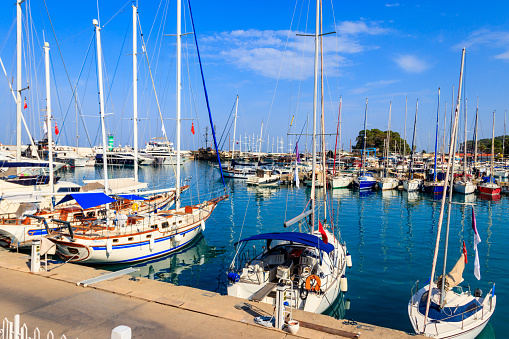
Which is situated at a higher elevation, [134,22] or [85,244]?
[134,22]

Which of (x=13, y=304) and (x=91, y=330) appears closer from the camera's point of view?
(x=91, y=330)

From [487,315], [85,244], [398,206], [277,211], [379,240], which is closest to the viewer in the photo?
[487,315]

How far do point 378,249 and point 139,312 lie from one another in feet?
59.4

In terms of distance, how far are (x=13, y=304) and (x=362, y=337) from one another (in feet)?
31.5

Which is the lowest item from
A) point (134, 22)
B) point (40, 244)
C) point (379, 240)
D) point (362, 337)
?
point (379, 240)

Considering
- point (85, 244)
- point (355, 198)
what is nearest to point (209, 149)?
point (355, 198)

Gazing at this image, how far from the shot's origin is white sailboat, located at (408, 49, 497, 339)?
10.5 meters

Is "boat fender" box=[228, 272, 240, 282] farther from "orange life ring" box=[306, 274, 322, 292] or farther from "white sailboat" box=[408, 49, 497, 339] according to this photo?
"white sailboat" box=[408, 49, 497, 339]

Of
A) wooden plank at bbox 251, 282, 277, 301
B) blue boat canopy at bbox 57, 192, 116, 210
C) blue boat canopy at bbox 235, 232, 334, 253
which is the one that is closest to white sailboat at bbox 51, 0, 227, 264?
blue boat canopy at bbox 57, 192, 116, 210

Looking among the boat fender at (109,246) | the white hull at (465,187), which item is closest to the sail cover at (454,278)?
the boat fender at (109,246)

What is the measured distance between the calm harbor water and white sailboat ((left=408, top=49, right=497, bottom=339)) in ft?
4.46

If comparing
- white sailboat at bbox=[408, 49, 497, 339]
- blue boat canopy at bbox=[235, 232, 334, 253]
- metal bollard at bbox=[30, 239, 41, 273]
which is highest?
blue boat canopy at bbox=[235, 232, 334, 253]

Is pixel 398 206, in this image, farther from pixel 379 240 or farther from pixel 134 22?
pixel 134 22

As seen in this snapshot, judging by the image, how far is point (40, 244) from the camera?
43.2 feet
